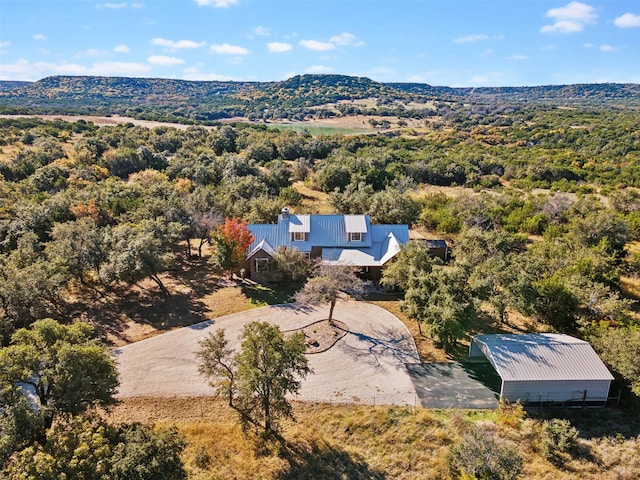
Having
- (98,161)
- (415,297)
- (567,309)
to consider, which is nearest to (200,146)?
(98,161)

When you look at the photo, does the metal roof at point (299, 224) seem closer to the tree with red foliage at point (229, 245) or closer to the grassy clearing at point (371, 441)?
the tree with red foliage at point (229, 245)

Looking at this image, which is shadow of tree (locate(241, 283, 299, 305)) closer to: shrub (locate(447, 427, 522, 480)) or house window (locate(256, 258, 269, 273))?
house window (locate(256, 258, 269, 273))

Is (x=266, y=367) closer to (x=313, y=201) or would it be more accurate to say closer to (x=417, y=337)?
(x=417, y=337)

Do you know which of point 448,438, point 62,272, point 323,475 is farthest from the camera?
point 62,272

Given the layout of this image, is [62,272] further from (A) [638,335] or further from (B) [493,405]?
(A) [638,335]

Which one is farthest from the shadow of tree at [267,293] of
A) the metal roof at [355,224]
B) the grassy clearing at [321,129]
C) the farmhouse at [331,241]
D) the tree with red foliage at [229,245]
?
the grassy clearing at [321,129]
